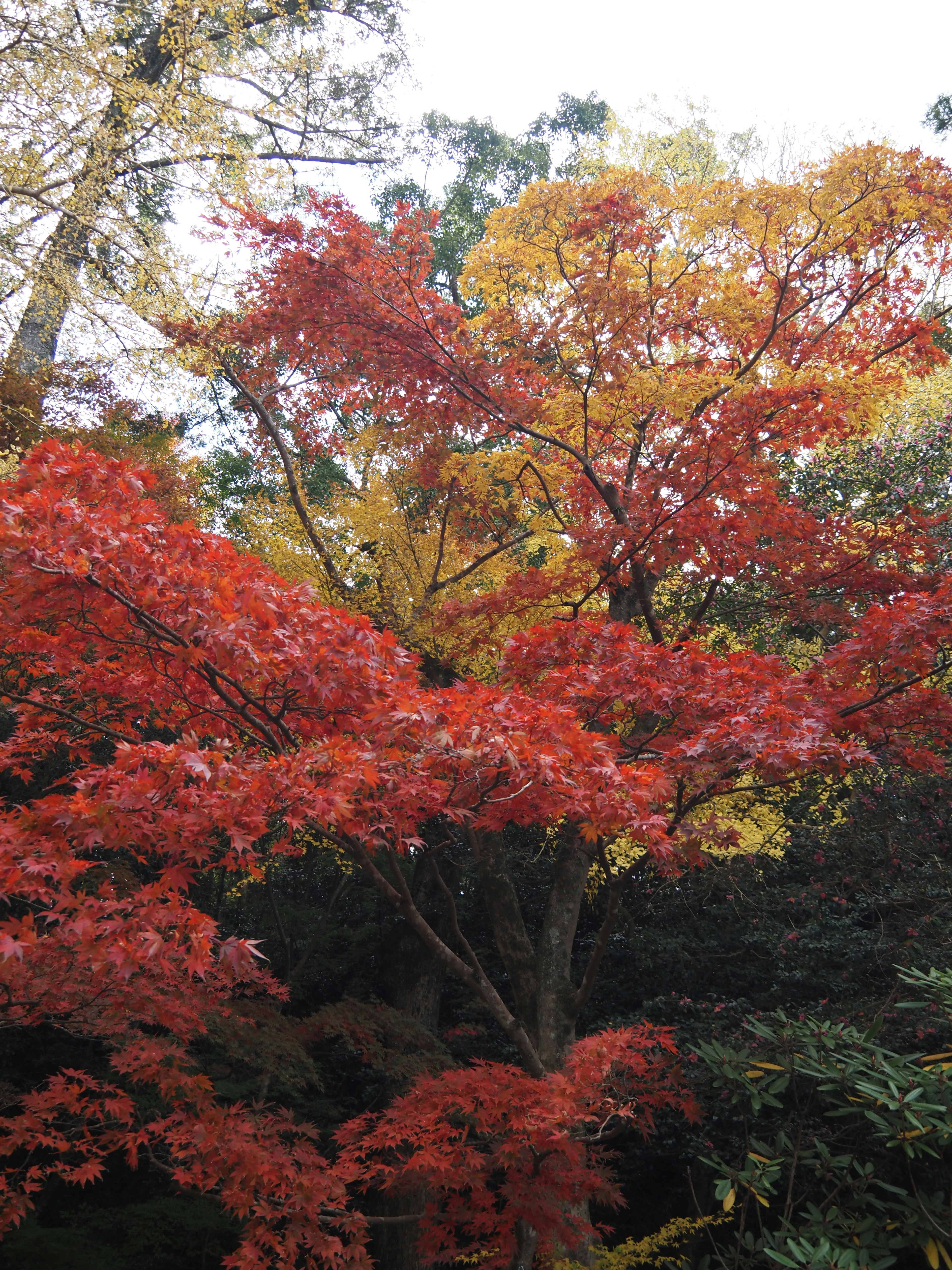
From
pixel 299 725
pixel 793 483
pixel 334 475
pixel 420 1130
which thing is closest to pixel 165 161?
pixel 334 475

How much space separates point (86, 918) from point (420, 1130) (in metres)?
2.52

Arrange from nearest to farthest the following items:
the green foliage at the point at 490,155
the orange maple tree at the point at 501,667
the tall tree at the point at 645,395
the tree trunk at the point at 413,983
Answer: the orange maple tree at the point at 501,667, the tall tree at the point at 645,395, the tree trunk at the point at 413,983, the green foliage at the point at 490,155

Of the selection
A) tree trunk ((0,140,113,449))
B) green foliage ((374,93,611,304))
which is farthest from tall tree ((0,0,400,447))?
green foliage ((374,93,611,304))

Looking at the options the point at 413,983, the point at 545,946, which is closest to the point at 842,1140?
the point at 545,946

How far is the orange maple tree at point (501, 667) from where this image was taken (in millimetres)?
2898

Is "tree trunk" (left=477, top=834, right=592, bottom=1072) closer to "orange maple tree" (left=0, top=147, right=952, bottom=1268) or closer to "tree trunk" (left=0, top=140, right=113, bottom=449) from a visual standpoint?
"orange maple tree" (left=0, top=147, right=952, bottom=1268)

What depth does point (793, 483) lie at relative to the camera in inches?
355

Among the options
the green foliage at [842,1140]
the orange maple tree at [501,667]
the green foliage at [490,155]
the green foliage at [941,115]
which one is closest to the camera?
the orange maple tree at [501,667]

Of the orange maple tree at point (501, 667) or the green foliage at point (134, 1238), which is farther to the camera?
the green foliage at point (134, 1238)

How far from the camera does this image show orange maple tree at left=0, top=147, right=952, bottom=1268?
2898 millimetres

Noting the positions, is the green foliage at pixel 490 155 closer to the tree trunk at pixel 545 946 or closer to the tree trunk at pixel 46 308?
the tree trunk at pixel 46 308

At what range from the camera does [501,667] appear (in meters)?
4.70

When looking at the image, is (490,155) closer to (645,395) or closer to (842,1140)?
(645,395)

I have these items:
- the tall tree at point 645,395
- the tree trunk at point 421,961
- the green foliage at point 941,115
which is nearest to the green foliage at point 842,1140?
the tall tree at point 645,395
